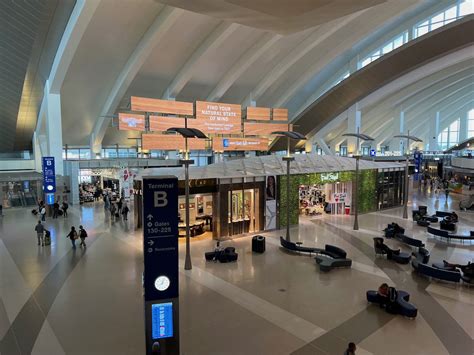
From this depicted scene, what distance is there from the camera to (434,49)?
30.5 metres

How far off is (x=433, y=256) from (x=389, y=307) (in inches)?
274

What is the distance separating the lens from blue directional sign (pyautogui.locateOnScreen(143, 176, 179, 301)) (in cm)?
621

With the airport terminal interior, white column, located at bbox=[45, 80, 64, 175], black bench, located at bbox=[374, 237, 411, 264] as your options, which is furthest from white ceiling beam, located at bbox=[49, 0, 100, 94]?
black bench, located at bbox=[374, 237, 411, 264]

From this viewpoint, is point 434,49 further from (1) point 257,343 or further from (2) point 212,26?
(1) point 257,343

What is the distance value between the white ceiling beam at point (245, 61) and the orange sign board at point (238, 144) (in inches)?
248

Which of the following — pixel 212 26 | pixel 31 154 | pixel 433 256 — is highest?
pixel 212 26

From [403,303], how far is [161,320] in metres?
6.42

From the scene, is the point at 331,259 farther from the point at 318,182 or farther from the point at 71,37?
the point at 71,37

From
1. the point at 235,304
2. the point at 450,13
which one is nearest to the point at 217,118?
the point at 235,304

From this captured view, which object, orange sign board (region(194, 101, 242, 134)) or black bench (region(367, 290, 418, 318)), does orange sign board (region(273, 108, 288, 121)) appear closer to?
orange sign board (region(194, 101, 242, 134))

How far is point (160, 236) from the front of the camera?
Result: 20.7 feet

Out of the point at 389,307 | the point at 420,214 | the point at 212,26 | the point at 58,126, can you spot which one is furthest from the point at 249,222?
the point at 58,126

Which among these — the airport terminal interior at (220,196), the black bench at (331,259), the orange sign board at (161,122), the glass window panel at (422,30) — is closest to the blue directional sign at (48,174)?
the airport terminal interior at (220,196)

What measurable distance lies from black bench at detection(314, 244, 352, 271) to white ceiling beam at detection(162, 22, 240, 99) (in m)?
16.5
